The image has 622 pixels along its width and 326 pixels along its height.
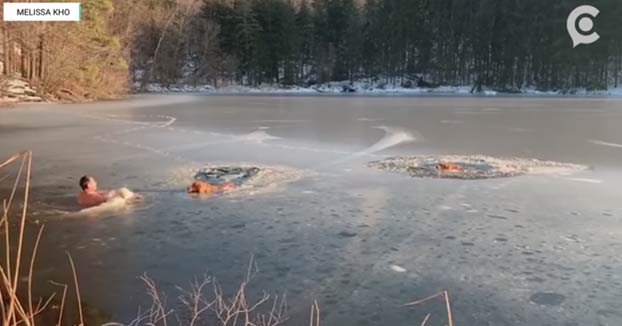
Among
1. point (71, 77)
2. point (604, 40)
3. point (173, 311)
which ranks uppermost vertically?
point (604, 40)

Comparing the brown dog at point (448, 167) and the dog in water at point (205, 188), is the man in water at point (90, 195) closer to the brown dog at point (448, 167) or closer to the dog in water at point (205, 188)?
the dog in water at point (205, 188)

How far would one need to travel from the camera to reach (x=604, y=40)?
116 ft

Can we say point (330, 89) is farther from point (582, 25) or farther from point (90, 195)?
point (90, 195)

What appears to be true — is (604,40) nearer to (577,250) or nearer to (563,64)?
(563,64)

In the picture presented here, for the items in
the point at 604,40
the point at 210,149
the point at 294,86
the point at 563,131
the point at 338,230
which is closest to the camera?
the point at 338,230

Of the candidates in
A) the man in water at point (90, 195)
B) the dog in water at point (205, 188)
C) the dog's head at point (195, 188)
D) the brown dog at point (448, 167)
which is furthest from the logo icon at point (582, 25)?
the man in water at point (90, 195)

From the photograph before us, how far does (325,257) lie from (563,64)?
36281 millimetres

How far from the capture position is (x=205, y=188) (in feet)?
17.2

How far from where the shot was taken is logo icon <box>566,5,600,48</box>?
3584 cm

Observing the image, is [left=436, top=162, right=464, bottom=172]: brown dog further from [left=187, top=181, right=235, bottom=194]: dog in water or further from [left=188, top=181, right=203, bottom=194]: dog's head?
[left=188, top=181, right=203, bottom=194]: dog's head

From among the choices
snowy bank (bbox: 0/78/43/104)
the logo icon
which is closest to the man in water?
snowy bank (bbox: 0/78/43/104)

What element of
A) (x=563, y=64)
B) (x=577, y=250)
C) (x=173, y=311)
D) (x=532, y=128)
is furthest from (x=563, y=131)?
(x=563, y=64)

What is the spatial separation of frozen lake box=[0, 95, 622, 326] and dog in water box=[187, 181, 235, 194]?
0.49 feet

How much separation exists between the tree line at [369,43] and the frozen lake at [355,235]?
27965 millimetres
